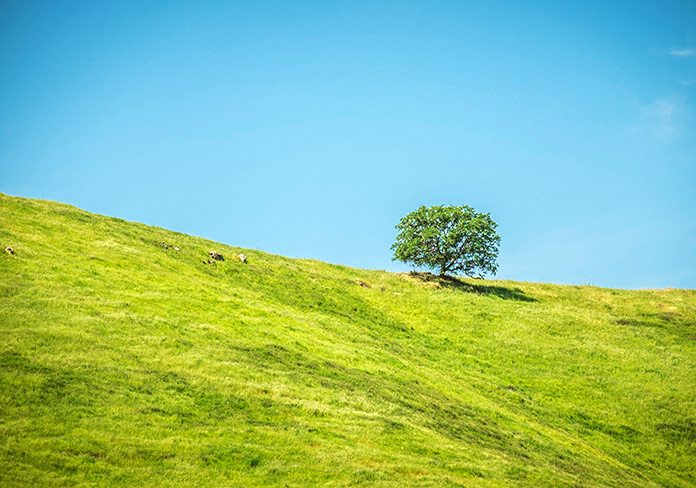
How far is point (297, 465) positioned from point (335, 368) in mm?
14093

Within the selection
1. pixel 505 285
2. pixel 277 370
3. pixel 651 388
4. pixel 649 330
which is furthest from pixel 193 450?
pixel 505 285

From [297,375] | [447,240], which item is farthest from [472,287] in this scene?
[297,375]

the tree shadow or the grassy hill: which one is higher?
the tree shadow

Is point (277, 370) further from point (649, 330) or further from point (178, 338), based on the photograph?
point (649, 330)

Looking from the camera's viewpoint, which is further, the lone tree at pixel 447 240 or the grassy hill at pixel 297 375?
the lone tree at pixel 447 240

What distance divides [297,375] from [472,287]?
152 ft

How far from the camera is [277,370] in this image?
3600cm

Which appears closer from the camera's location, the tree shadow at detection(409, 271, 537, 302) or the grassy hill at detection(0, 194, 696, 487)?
the grassy hill at detection(0, 194, 696, 487)

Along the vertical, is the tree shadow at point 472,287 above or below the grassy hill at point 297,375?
above

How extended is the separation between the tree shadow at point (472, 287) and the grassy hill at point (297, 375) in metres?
2.90

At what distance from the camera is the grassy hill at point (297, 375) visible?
24891 mm

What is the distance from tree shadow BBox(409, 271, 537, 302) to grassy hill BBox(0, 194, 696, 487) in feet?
9.53

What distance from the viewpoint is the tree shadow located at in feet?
250

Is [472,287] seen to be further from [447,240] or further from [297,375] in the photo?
[297,375]
